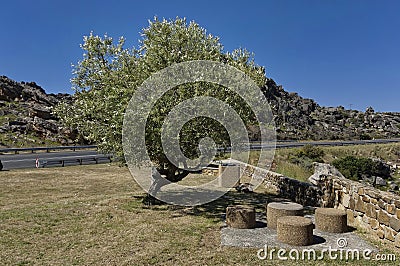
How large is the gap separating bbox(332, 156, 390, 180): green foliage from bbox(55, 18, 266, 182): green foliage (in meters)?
20.6

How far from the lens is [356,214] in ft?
34.3

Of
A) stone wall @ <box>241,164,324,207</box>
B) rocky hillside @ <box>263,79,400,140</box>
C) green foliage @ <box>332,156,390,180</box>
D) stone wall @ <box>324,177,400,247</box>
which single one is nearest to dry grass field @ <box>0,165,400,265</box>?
stone wall @ <box>241,164,324,207</box>

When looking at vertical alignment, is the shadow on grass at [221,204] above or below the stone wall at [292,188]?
below

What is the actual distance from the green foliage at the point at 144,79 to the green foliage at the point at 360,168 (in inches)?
810

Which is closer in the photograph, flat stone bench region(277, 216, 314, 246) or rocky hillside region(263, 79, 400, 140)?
flat stone bench region(277, 216, 314, 246)

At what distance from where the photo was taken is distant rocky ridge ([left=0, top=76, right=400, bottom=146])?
161 feet

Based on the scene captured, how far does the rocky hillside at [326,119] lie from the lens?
8738 cm

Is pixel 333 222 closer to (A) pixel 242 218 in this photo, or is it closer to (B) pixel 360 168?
(A) pixel 242 218

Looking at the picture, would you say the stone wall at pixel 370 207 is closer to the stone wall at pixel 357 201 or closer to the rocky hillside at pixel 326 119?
the stone wall at pixel 357 201

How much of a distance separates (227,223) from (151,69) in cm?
556

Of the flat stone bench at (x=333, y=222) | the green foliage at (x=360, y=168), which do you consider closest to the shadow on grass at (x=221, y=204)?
the flat stone bench at (x=333, y=222)

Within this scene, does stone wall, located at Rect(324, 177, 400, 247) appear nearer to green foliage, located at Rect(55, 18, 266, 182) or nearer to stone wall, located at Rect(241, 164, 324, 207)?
stone wall, located at Rect(241, 164, 324, 207)

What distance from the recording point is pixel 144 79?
11.5m

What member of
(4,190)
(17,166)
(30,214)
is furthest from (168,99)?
(17,166)
